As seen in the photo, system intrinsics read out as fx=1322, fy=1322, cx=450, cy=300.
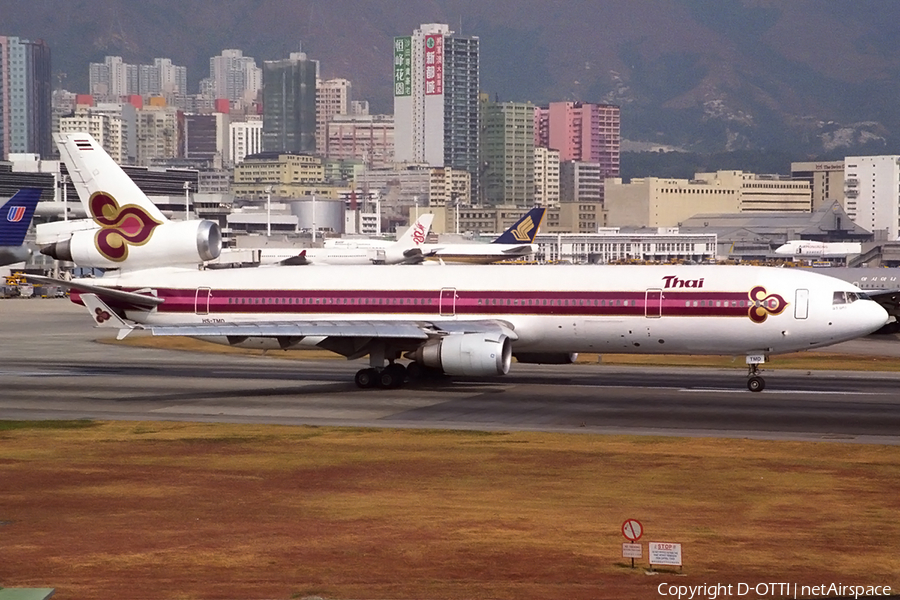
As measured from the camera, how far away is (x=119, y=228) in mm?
52250

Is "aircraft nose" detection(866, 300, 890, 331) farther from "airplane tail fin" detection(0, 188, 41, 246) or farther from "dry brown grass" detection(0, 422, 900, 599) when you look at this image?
"airplane tail fin" detection(0, 188, 41, 246)

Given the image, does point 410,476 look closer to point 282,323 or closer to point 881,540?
point 881,540

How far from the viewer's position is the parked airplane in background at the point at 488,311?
153ft

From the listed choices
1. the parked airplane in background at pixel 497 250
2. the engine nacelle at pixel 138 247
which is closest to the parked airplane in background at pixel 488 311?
the engine nacelle at pixel 138 247

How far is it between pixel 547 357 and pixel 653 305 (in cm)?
548

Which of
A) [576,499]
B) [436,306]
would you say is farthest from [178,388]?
[576,499]

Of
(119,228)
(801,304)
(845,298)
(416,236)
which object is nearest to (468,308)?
(801,304)

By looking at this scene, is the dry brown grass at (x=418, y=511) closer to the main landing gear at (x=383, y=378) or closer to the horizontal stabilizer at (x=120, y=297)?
the main landing gear at (x=383, y=378)

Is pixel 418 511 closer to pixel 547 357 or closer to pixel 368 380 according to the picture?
pixel 368 380

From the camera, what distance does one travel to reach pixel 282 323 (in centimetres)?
5028

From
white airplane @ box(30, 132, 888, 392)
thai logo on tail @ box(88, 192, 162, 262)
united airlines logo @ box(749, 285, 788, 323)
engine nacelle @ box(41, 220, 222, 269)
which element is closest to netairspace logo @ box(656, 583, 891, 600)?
white airplane @ box(30, 132, 888, 392)

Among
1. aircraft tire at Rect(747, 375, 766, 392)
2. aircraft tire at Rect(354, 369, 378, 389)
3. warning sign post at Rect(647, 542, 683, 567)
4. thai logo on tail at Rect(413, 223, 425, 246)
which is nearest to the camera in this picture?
warning sign post at Rect(647, 542, 683, 567)

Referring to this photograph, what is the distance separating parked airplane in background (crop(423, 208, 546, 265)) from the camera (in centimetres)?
15925

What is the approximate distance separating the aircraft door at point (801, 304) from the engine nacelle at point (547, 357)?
860 centimetres
